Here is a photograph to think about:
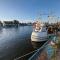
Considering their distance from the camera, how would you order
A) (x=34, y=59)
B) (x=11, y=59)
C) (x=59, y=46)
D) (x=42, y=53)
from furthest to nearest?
1. (x=11, y=59)
2. (x=59, y=46)
3. (x=42, y=53)
4. (x=34, y=59)

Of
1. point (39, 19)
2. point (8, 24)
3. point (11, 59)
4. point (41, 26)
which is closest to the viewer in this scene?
point (11, 59)

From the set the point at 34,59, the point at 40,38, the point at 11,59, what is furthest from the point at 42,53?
the point at 40,38

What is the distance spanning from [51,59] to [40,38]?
10.6 m

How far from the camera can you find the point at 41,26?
17203 mm

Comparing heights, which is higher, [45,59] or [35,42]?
[45,59]

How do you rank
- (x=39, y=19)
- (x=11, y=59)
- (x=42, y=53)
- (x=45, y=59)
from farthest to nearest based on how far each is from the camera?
(x=39, y=19)
(x=11, y=59)
(x=42, y=53)
(x=45, y=59)

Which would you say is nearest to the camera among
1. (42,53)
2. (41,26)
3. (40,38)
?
(42,53)

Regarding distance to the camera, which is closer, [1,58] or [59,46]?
[59,46]

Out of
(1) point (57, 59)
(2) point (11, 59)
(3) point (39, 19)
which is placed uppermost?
(3) point (39, 19)

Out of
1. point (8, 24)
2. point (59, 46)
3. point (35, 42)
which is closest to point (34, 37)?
point (35, 42)

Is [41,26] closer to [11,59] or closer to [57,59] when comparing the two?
[11,59]

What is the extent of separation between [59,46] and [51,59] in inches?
59.9

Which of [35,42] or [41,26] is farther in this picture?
[41,26]

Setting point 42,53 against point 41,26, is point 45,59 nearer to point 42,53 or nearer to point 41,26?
point 42,53
